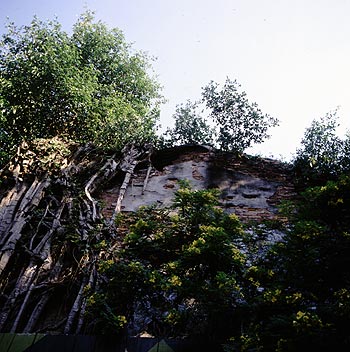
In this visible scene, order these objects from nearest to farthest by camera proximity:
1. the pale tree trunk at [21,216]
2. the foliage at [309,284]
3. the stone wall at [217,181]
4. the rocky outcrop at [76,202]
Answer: the foliage at [309,284] < the rocky outcrop at [76,202] < the pale tree trunk at [21,216] < the stone wall at [217,181]

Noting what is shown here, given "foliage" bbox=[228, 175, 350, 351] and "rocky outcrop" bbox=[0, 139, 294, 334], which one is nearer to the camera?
"foliage" bbox=[228, 175, 350, 351]

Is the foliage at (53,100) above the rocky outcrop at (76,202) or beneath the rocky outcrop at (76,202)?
above

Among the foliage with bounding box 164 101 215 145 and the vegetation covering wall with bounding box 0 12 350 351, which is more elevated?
the foliage with bounding box 164 101 215 145

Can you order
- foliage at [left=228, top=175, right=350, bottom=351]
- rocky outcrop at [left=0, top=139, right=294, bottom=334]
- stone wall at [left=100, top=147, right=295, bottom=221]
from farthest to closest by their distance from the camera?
stone wall at [left=100, top=147, right=295, bottom=221], rocky outcrop at [left=0, top=139, right=294, bottom=334], foliage at [left=228, top=175, right=350, bottom=351]

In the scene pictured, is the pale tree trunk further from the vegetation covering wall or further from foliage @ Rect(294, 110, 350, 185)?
foliage @ Rect(294, 110, 350, 185)

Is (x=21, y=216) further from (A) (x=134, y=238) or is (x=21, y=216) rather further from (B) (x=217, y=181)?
(B) (x=217, y=181)

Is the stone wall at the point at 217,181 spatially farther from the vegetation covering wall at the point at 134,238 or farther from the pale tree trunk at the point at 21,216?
the pale tree trunk at the point at 21,216

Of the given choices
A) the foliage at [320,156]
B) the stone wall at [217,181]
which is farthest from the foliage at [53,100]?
the foliage at [320,156]

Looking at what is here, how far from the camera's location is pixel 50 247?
4.93 meters

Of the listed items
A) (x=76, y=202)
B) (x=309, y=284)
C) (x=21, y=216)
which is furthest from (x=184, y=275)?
(x=21, y=216)

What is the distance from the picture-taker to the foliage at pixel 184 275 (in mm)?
3270

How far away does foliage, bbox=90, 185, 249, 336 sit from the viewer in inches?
129

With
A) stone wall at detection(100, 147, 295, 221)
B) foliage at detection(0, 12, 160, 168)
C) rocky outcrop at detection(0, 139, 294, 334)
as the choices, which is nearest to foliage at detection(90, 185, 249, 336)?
rocky outcrop at detection(0, 139, 294, 334)

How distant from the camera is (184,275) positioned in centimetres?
371
